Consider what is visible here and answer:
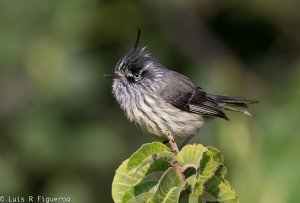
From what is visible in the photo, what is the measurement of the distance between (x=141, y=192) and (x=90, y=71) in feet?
13.2

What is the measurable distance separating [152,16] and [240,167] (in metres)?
3.92

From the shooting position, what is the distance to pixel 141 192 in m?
3.16

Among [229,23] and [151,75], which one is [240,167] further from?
[229,23]

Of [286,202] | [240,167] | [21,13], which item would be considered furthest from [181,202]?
[21,13]

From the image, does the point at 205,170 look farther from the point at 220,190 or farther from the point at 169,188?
the point at 169,188

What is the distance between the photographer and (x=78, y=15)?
696 cm

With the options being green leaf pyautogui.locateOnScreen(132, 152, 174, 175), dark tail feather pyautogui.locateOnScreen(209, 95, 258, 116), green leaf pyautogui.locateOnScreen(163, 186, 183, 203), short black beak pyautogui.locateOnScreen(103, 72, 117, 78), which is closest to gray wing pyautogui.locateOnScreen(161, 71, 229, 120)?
dark tail feather pyautogui.locateOnScreen(209, 95, 258, 116)

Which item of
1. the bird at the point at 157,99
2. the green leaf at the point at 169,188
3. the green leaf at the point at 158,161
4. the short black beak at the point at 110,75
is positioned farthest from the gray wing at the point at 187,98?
the green leaf at the point at 169,188

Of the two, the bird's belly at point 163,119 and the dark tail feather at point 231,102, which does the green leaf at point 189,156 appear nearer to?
the bird's belly at point 163,119

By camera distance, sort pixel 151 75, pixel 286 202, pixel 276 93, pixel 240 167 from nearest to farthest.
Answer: pixel 286 202 < pixel 240 167 < pixel 151 75 < pixel 276 93

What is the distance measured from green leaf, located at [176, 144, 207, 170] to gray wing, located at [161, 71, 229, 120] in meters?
2.23

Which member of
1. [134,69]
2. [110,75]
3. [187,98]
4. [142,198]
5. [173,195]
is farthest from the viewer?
[187,98]

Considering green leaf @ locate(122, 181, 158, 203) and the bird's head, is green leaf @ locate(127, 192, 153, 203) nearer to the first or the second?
green leaf @ locate(122, 181, 158, 203)

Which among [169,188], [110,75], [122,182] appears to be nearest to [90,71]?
[110,75]
